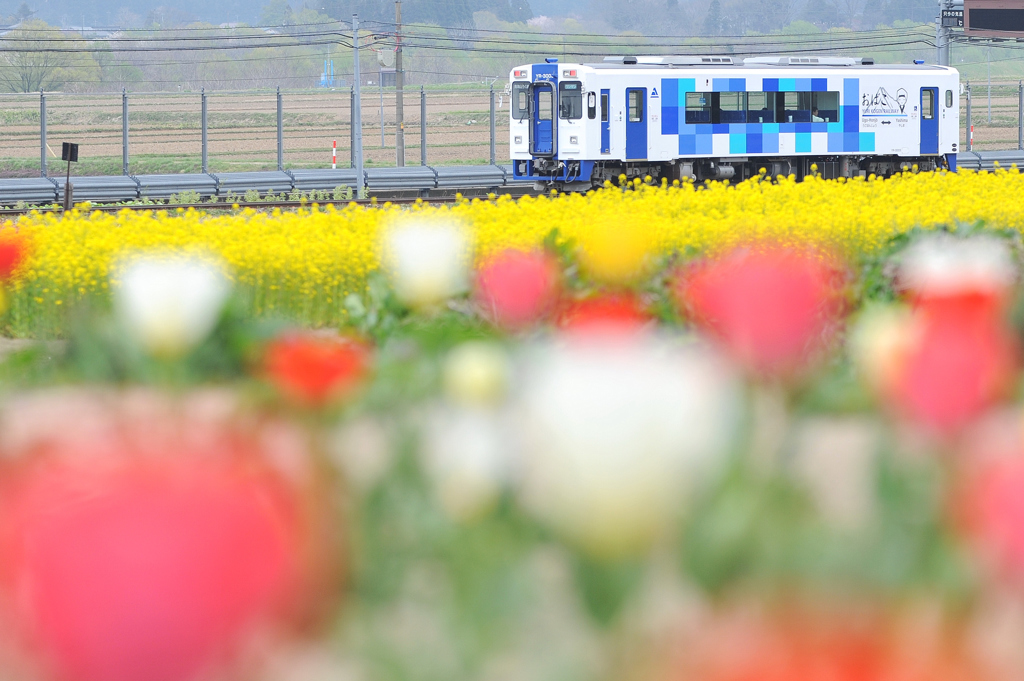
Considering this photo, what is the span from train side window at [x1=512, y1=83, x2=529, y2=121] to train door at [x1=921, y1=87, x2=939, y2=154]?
879 centimetres

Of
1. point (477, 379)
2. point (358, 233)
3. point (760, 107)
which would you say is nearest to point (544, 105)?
point (760, 107)

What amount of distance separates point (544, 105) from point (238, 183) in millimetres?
7016

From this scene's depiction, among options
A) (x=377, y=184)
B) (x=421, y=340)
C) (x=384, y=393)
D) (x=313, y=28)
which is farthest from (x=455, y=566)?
(x=313, y=28)

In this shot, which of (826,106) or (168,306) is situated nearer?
(168,306)

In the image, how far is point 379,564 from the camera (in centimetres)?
245

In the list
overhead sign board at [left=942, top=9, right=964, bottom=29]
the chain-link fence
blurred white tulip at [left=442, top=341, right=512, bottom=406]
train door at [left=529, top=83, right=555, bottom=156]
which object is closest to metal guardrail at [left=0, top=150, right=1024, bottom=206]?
train door at [left=529, top=83, right=555, bottom=156]

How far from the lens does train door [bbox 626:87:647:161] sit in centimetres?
2647

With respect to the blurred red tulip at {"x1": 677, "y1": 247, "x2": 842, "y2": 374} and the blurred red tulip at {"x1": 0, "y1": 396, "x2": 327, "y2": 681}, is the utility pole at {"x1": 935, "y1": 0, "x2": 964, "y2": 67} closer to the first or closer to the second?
the blurred red tulip at {"x1": 677, "y1": 247, "x2": 842, "y2": 374}

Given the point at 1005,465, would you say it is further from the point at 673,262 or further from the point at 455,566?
the point at 673,262

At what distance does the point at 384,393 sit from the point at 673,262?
4.73m

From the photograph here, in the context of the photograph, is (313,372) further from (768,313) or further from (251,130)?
(251,130)

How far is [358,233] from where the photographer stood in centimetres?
1061

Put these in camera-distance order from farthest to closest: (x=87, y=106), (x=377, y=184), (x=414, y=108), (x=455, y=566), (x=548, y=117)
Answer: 1. (x=414, y=108)
2. (x=87, y=106)
3. (x=377, y=184)
4. (x=548, y=117)
5. (x=455, y=566)

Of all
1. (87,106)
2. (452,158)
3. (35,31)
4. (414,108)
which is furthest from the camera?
(35,31)
